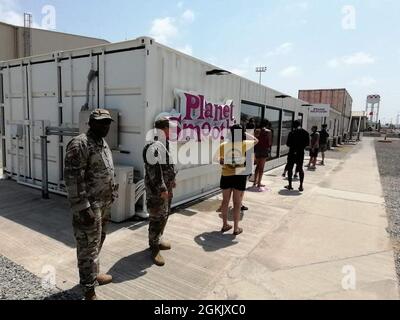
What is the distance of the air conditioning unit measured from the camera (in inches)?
192

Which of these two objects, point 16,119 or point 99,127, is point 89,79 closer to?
point 16,119

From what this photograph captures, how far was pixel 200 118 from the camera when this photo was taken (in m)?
6.28

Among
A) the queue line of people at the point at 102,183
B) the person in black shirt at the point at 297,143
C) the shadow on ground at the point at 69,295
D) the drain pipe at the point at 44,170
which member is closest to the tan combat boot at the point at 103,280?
the queue line of people at the point at 102,183

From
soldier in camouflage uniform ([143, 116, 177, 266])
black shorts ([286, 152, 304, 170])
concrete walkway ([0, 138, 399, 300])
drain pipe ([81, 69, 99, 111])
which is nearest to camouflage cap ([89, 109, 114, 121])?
soldier in camouflage uniform ([143, 116, 177, 266])

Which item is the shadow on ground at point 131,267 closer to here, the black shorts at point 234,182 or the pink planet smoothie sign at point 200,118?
the black shorts at point 234,182

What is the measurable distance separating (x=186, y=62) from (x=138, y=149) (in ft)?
6.44

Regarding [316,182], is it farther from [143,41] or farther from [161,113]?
[143,41]

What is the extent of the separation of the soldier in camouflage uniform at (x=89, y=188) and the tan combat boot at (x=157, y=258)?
36.0 inches

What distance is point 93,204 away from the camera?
9.06ft

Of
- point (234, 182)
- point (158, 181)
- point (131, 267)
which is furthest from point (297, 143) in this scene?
point (131, 267)

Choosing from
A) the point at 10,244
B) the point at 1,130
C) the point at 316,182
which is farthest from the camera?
the point at 316,182

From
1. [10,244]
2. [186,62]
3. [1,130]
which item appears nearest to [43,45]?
[1,130]

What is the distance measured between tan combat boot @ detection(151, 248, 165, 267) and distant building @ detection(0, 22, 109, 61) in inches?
836

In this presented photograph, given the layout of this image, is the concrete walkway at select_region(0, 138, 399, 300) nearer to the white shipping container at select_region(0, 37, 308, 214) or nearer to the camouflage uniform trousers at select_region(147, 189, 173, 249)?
the camouflage uniform trousers at select_region(147, 189, 173, 249)
